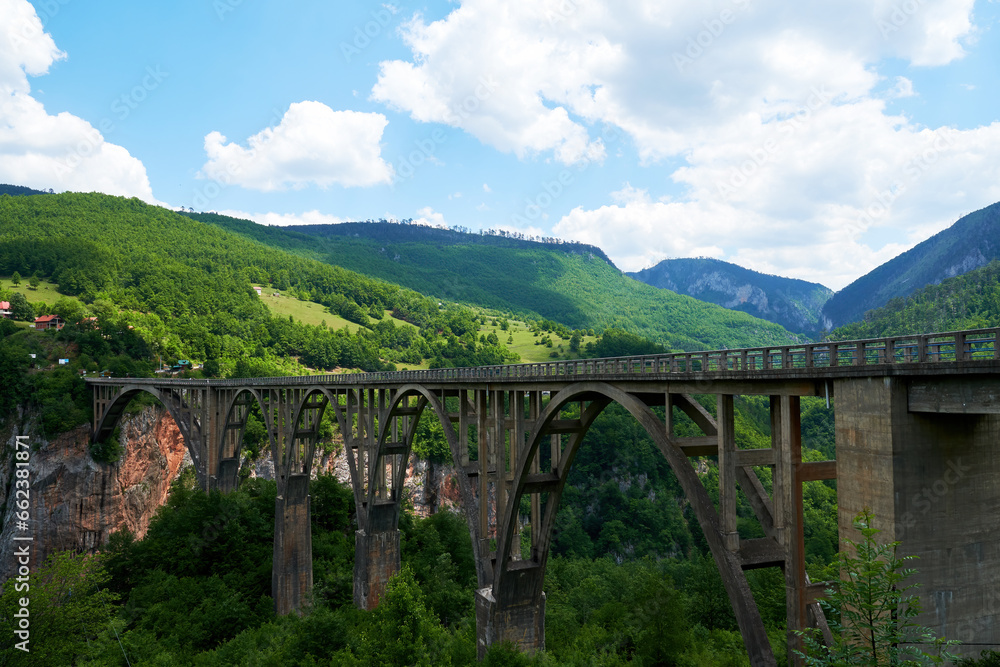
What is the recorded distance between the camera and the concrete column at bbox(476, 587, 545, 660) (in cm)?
2462

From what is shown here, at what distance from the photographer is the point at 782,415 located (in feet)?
39.6

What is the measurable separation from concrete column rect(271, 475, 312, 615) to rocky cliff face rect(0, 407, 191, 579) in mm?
29107

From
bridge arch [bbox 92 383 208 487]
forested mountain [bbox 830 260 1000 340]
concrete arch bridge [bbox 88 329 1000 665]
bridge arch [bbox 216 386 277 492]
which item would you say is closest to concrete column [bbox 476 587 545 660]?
concrete arch bridge [bbox 88 329 1000 665]

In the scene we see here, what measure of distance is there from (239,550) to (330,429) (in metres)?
30.7

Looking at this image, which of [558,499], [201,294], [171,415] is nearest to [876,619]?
[558,499]

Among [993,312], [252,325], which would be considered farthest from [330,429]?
[993,312]

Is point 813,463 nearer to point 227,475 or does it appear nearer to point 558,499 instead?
point 558,499

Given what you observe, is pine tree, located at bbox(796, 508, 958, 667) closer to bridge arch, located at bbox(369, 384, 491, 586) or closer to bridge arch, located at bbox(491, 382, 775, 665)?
bridge arch, located at bbox(491, 382, 775, 665)

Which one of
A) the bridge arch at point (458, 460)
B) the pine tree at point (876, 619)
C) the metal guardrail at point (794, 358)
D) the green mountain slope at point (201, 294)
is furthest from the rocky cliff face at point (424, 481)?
the pine tree at point (876, 619)

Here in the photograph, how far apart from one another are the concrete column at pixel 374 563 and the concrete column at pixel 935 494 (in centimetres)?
2999

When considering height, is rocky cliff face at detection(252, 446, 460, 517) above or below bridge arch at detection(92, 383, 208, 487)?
below

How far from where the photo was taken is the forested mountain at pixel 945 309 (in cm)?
11150

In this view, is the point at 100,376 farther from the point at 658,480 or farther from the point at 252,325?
the point at 658,480

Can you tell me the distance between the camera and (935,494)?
1008 cm
